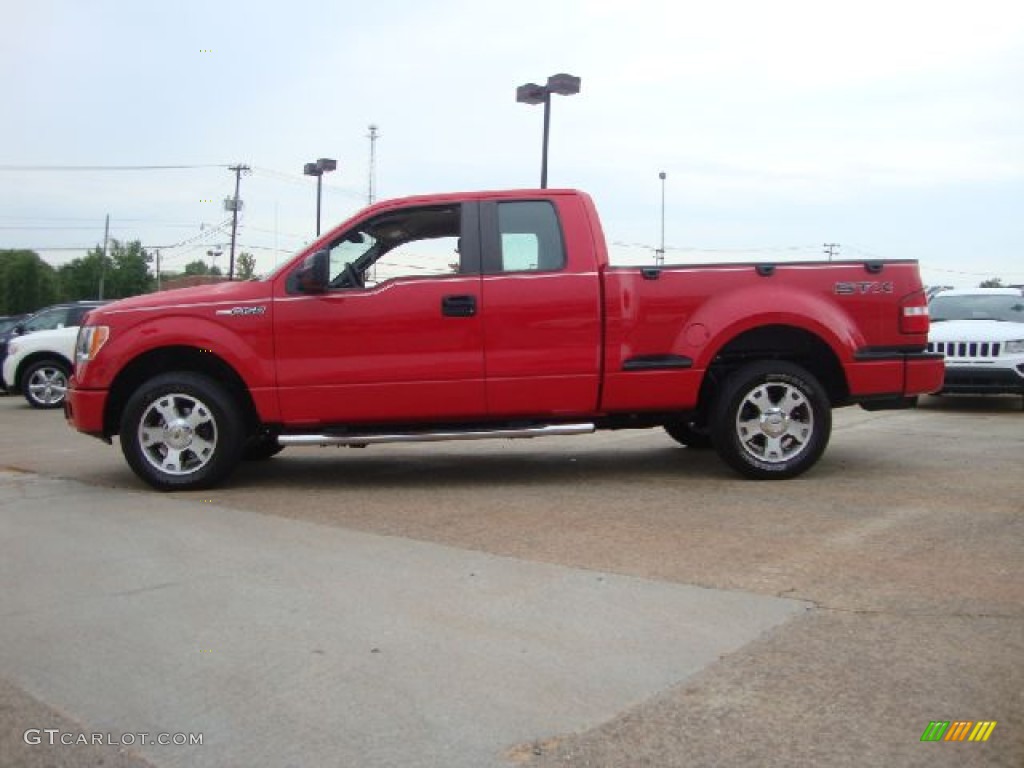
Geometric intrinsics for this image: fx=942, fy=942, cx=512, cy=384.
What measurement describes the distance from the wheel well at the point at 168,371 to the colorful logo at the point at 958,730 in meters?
5.00

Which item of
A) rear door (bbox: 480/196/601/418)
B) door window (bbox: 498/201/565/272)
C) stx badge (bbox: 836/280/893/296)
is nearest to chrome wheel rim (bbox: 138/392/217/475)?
rear door (bbox: 480/196/601/418)

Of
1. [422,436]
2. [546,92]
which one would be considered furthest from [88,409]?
[546,92]

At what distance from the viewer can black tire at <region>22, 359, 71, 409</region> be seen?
15.0m

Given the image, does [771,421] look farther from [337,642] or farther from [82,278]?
[82,278]

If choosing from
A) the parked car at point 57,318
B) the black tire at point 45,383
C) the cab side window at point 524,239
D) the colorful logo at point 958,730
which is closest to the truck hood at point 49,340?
the black tire at point 45,383

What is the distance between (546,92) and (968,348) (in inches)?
388

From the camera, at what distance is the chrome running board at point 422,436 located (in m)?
6.51

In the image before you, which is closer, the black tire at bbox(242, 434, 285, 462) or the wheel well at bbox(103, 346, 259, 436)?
the wheel well at bbox(103, 346, 259, 436)

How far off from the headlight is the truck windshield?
10.2 metres

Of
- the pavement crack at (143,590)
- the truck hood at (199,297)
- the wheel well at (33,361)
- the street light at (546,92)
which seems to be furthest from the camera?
Answer: the street light at (546,92)

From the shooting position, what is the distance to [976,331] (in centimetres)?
1147

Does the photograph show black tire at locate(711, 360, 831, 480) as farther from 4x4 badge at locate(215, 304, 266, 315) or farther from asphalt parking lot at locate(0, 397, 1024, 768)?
4x4 badge at locate(215, 304, 266, 315)

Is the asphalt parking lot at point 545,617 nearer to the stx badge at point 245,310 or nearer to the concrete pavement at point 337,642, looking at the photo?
the concrete pavement at point 337,642

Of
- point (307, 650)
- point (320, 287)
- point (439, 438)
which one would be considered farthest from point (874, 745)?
point (320, 287)
